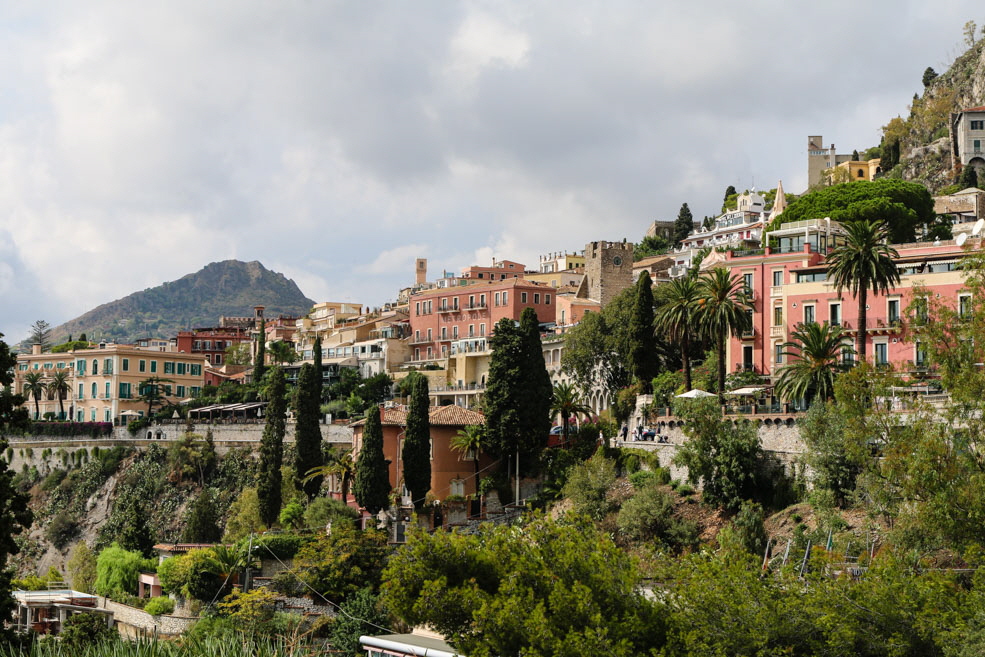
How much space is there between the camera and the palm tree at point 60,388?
101312 millimetres

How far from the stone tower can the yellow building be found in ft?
119

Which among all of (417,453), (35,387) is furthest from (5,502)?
(35,387)

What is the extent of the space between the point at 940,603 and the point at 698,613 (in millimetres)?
5727

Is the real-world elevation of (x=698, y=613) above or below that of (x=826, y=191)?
below

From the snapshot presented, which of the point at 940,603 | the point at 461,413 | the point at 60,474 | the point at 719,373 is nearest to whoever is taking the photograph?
the point at 940,603

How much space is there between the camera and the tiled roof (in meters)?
64.2

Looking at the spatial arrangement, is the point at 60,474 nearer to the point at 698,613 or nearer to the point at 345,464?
the point at 345,464

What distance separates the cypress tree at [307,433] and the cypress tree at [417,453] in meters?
11.7

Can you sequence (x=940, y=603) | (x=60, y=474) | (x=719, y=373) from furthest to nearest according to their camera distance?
(x=60, y=474), (x=719, y=373), (x=940, y=603)

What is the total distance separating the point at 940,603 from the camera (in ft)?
96.3

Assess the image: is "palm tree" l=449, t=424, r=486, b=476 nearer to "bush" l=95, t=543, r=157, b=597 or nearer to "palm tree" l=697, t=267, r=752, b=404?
"palm tree" l=697, t=267, r=752, b=404

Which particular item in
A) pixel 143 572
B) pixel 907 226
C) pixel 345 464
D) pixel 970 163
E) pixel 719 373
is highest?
pixel 970 163

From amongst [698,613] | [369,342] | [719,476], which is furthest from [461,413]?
[369,342]

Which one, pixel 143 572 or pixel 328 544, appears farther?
pixel 143 572
